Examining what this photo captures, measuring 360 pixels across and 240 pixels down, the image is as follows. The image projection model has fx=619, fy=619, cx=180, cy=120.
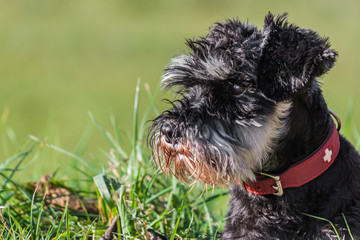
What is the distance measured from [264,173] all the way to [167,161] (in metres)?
0.60

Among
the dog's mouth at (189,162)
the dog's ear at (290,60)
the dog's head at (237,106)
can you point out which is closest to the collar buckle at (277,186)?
the dog's head at (237,106)

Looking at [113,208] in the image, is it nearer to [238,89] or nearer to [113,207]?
[113,207]

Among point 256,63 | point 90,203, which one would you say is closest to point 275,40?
point 256,63

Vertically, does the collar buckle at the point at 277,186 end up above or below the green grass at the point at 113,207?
above

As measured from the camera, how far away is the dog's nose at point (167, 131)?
12.2 feet

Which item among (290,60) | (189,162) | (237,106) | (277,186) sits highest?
(290,60)

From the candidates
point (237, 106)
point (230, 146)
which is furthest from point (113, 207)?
point (237, 106)

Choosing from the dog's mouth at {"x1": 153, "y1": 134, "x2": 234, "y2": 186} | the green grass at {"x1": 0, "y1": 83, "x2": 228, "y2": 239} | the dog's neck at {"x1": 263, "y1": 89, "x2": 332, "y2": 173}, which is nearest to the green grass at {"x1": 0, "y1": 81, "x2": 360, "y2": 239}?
the green grass at {"x1": 0, "y1": 83, "x2": 228, "y2": 239}

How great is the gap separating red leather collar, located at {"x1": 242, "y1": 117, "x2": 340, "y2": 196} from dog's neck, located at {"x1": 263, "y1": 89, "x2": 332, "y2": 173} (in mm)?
65

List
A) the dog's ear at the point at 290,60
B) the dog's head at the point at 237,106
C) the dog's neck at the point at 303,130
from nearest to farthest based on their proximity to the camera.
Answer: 1. the dog's ear at the point at 290,60
2. the dog's head at the point at 237,106
3. the dog's neck at the point at 303,130

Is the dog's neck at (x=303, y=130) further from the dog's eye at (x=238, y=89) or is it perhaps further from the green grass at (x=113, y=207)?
the green grass at (x=113, y=207)

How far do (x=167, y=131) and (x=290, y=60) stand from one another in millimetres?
839

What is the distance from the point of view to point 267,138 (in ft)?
12.3

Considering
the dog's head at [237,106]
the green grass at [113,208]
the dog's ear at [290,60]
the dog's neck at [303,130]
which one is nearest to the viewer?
the dog's ear at [290,60]
